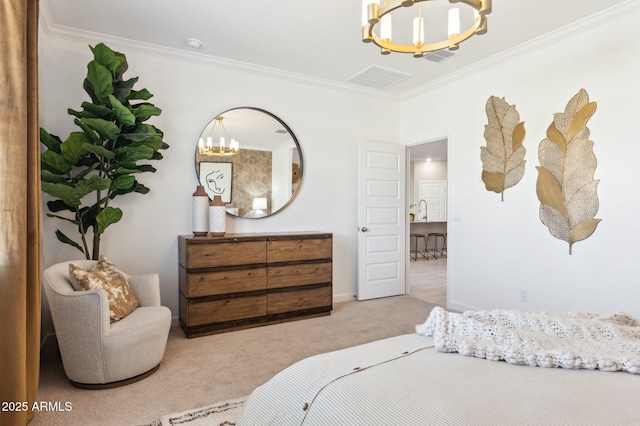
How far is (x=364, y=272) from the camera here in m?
4.90

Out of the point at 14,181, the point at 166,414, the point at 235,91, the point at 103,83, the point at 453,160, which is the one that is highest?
the point at 235,91

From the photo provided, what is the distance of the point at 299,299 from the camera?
13.3 ft

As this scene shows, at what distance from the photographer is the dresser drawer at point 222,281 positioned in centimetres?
347

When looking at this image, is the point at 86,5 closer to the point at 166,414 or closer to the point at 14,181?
the point at 14,181

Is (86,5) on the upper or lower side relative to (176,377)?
upper

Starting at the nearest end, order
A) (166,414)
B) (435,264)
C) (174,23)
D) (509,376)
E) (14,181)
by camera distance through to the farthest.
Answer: (509,376) → (14,181) → (166,414) → (174,23) → (435,264)

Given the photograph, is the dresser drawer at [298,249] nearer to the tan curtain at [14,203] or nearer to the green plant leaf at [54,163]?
the green plant leaf at [54,163]

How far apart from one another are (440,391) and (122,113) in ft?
9.66

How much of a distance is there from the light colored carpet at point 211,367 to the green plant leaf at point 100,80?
6.99 ft

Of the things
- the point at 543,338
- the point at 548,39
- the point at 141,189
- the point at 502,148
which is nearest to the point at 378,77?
the point at 502,148

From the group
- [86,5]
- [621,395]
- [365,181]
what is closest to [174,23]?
[86,5]

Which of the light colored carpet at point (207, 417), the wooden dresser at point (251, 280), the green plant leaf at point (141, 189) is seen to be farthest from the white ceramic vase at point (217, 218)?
the light colored carpet at point (207, 417)

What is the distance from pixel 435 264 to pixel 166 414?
6.97 metres

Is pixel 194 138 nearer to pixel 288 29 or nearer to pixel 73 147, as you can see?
pixel 73 147
